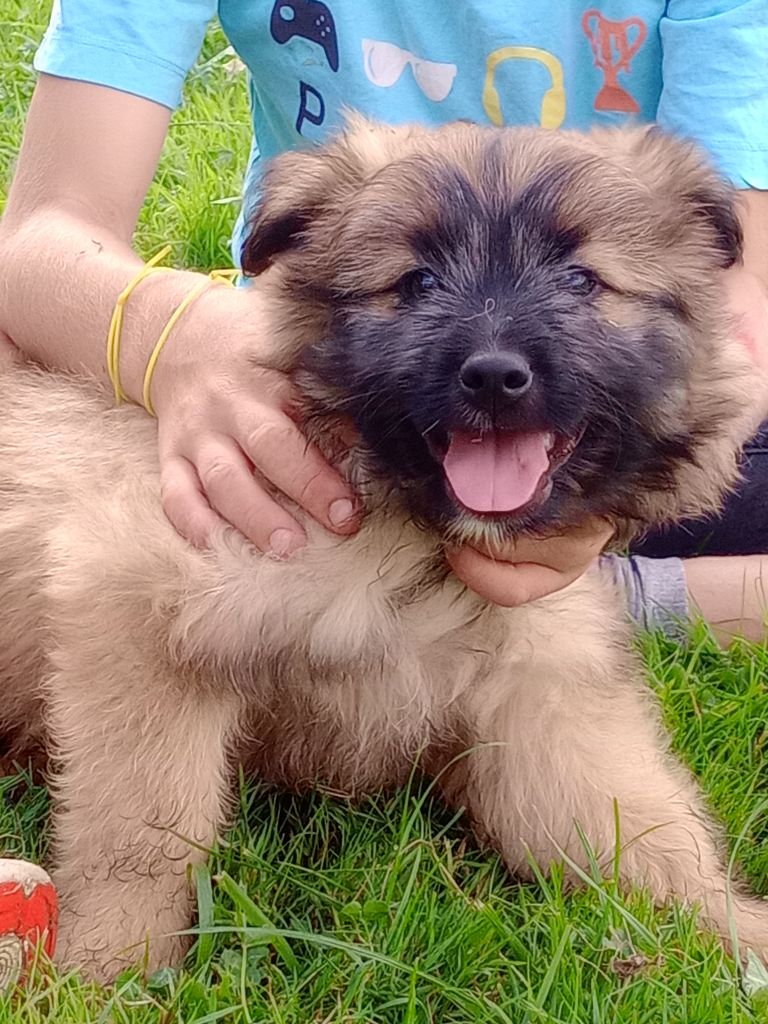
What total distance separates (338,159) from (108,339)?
0.65m

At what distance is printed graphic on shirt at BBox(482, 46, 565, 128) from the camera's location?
3096mm

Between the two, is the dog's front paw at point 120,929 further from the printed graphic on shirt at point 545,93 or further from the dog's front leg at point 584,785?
the printed graphic on shirt at point 545,93

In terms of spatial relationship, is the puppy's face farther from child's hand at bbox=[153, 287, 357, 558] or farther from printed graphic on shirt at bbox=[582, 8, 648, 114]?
printed graphic on shirt at bbox=[582, 8, 648, 114]

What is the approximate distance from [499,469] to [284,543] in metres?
0.38

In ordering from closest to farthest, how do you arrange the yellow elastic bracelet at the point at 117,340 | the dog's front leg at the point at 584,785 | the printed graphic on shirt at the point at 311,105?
the dog's front leg at the point at 584,785
the yellow elastic bracelet at the point at 117,340
the printed graphic on shirt at the point at 311,105

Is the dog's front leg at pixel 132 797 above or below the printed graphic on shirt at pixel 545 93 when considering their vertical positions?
below

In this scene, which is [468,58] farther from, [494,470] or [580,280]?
[494,470]

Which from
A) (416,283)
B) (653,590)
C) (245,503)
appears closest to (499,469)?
(416,283)

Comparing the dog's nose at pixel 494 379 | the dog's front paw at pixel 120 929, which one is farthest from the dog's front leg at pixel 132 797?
the dog's nose at pixel 494 379

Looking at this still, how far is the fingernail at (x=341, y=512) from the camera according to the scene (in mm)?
2123

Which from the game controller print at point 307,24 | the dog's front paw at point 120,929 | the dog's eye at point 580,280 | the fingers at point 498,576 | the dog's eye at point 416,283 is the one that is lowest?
the dog's front paw at point 120,929

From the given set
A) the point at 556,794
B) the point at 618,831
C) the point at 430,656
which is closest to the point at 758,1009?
the point at 618,831

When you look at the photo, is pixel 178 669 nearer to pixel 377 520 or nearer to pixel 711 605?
pixel 377 520

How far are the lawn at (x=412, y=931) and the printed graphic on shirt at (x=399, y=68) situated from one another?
4.99 ft
